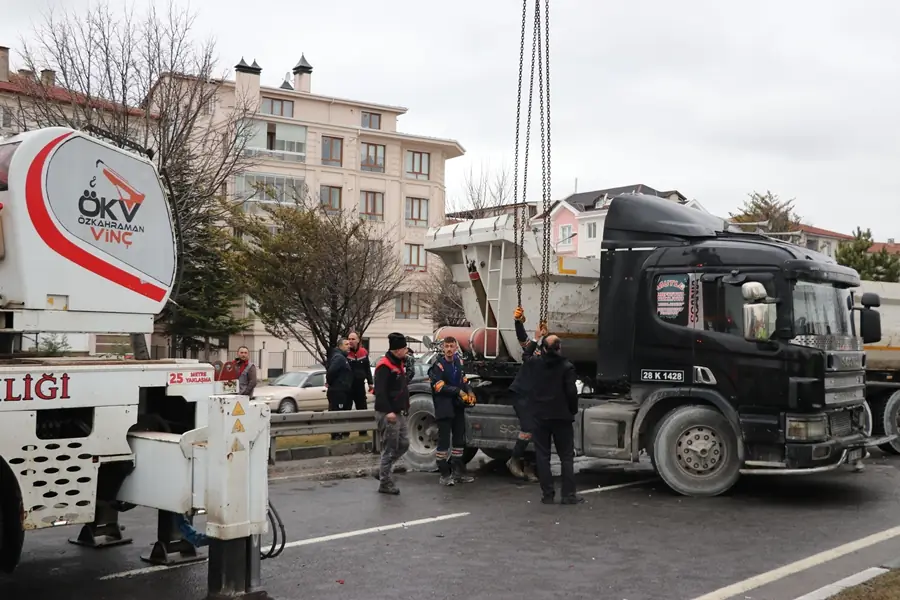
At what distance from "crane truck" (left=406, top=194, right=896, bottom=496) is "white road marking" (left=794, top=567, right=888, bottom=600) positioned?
3.12m

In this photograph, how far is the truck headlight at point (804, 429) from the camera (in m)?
9.92

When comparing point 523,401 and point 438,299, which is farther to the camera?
point 438,299

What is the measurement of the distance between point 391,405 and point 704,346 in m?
3.65

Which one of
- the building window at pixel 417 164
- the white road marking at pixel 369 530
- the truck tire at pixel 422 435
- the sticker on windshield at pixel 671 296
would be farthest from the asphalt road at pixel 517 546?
the building window at pixel 417 164

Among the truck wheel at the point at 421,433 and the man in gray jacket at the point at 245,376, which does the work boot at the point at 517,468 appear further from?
the man in gray jacket at the point at 245,376

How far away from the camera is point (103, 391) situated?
5.86m

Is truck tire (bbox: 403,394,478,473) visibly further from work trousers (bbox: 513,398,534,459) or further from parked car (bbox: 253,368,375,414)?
parked car (bbox: 253,368,375,414)

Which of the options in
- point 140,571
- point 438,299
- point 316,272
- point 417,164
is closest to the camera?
point 140,571

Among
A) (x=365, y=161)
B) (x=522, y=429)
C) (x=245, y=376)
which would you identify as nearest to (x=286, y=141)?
(x=365, y=161)

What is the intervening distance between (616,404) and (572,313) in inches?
56.3

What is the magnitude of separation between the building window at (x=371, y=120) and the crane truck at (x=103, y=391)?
5073 centimetres

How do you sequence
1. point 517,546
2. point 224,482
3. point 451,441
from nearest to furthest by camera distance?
point 224,482
point 517,546
point 451,441

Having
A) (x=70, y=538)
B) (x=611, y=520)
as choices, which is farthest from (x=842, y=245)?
(x=70, y=538)

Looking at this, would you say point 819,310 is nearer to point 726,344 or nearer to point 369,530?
point 726,344
